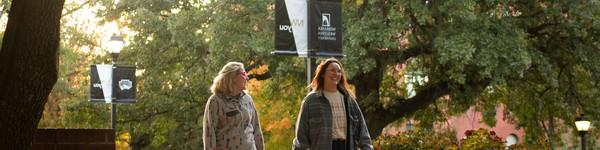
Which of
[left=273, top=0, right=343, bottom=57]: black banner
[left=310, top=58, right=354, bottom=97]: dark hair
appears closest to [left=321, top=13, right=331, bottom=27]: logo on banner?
[left=273, top=0, right=343, bottom=57]: black banner

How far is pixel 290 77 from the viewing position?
24078mm

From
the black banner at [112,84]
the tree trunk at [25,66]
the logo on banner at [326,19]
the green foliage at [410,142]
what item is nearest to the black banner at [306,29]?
the logo on banner at [326,19]

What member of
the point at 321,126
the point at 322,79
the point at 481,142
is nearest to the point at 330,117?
the point at 321,126

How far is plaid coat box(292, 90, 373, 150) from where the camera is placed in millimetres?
8164

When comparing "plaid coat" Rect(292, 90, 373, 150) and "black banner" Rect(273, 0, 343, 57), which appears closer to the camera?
"plaid coat" Rect(292, 90, 373, 150)

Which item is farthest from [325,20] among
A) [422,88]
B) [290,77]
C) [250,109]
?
[422,88]

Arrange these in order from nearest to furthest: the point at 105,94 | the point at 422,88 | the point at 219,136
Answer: the point at 219,136 → the point at 105,94 → the point at 422,88

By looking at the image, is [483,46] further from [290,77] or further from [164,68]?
[164,68]

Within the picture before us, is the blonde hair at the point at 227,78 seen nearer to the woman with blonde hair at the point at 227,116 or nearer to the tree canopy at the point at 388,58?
the woman with blonde hair at the point at 227,116

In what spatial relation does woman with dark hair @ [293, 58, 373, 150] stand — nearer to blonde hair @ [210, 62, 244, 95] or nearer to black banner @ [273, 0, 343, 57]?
blonde hair @ [210, 62, 244, 95]

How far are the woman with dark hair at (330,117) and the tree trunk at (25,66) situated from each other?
2233 millimetres

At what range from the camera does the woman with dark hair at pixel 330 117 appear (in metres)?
8.20

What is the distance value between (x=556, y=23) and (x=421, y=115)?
8.87 meters

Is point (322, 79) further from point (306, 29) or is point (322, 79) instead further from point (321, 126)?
point (306, 29)
